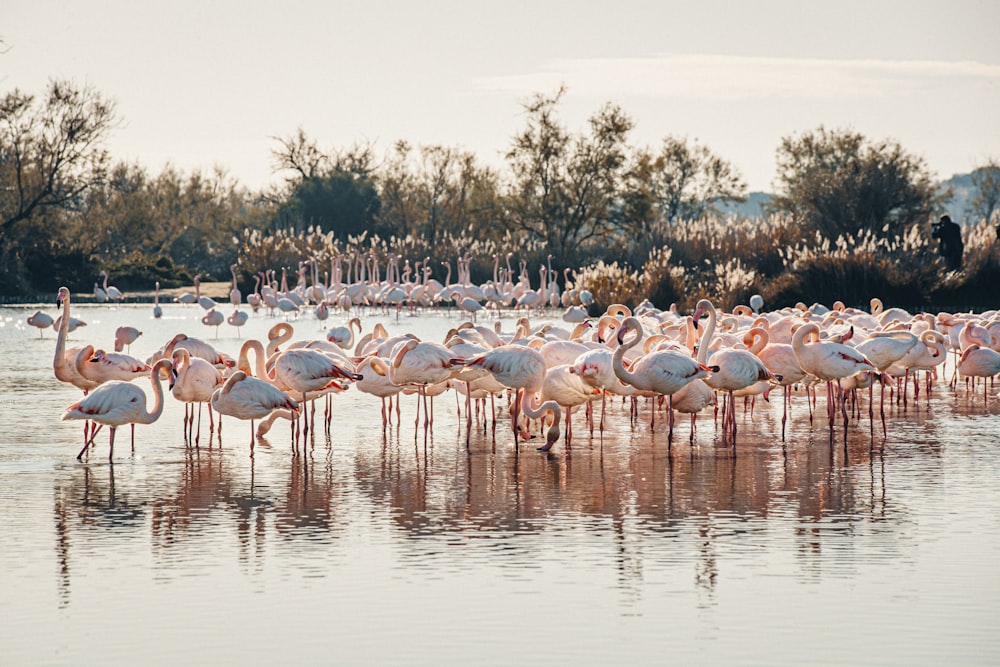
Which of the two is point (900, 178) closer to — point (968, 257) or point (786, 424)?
point (968, 257)

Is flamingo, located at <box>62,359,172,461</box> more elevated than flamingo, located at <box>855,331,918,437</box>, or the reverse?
flamingo, located at <box>855,331,918,437</box>

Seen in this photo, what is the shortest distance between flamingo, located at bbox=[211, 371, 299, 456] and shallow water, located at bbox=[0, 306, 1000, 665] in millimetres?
461

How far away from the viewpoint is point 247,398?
1127cm

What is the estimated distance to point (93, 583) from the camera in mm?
7129

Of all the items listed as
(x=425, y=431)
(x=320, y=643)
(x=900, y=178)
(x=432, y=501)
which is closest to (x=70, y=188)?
(x=900, y=178)

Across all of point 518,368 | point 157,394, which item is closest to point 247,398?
point 157,394

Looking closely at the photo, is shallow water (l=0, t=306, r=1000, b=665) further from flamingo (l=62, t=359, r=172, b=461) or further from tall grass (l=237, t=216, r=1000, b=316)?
tall grass (l=237, t=216, r=1000, b=316)

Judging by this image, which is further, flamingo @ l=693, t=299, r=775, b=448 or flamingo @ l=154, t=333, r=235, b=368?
flamingo @ l=154, t=333, r=235, b=368

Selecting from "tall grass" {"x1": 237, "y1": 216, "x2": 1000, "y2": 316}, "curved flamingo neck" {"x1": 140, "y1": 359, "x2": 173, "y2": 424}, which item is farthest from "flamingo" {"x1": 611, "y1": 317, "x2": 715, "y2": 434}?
"tall grass" {"x1": 237, "y1": 216, "x2": 1000, "y2": 316}

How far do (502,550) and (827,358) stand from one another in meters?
5.88

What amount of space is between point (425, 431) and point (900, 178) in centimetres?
3080

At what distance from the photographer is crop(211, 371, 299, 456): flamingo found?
11266 mm

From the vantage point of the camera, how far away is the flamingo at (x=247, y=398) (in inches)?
444

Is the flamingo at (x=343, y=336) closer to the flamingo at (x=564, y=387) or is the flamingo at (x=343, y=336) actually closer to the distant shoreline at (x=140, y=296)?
the flamingo at (x=564, y=387)
